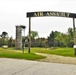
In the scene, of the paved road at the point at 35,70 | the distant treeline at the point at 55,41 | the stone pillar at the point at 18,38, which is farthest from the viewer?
the distant treeline at the point at 55,41

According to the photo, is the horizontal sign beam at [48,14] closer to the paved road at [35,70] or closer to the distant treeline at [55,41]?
the paved road at [35,70]

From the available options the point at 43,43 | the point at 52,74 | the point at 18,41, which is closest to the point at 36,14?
the point at 52,74

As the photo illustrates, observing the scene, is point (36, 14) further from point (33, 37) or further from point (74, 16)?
point (33, 37)

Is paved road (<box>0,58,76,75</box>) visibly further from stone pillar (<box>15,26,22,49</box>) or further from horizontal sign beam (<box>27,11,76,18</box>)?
stone pillar (<box>15,26,22,49</box>)

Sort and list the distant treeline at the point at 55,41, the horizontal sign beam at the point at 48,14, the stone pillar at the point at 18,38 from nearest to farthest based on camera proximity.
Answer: the horizontal sign beam at the point at 48,14 < the stone pillar at the point at 18,38 < the distant treeline at the point at 55,41

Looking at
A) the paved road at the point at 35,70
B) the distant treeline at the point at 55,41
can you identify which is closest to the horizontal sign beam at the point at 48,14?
the paved road at the point at 35,70

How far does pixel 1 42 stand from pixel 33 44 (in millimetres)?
14939

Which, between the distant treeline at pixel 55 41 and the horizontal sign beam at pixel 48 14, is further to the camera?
the distant treeline at pixel 55 41

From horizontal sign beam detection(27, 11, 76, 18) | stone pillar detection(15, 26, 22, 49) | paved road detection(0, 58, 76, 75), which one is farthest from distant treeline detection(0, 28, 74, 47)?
paved road detection(0, 58, 76, 75)

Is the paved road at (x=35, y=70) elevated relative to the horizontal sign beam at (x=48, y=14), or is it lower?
lower

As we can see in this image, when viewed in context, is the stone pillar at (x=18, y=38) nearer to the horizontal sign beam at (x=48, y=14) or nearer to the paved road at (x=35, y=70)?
the horizontal sign beam at (x=48, y=14)

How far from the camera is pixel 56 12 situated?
1155 inches

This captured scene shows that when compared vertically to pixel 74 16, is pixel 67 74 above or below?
below

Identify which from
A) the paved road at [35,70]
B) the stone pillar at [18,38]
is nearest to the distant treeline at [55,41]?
the stone pillar at [18,38]
